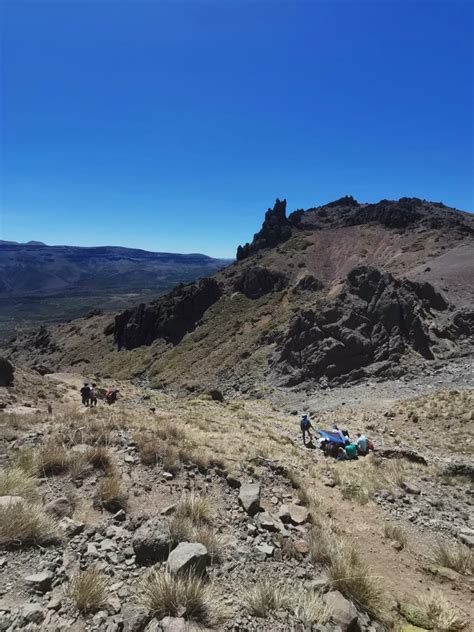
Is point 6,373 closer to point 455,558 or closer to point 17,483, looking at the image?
point 17,483

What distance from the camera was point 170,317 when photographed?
6269 centimetres

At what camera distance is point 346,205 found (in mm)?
106500

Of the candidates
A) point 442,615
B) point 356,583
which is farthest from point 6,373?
point 442,615

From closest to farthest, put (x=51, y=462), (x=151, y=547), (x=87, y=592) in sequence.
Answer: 1. (x=87, y=592)
2. (x=151, y=547)
3. (x=51, y=462)

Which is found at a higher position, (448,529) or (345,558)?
(345,558)

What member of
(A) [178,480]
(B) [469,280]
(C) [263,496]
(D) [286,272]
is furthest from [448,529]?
(D) [286,272]

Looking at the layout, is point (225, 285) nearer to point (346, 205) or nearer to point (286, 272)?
point (286, 272)

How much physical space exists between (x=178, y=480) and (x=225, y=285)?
58291mm

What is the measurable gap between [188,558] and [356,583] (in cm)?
222

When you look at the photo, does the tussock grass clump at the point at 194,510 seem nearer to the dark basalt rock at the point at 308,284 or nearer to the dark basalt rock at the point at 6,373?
the dark basalt rock at the point at 6,373

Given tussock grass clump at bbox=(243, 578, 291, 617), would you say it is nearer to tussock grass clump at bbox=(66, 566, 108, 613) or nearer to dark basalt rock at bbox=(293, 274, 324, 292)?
tussock grass clump at bbox=(66, 566, 108, 613)

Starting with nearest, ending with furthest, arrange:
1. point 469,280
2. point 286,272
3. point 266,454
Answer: point 266,454
point 469,280
point 286,272

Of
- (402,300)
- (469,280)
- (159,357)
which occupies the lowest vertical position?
(159,357)

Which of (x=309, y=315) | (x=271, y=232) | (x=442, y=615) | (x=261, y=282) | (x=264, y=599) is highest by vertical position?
(x=271, y=232)
